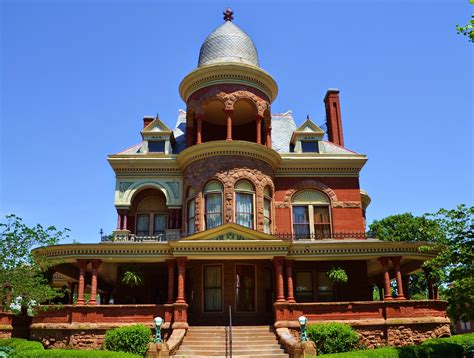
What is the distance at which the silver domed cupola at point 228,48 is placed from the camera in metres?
30.5

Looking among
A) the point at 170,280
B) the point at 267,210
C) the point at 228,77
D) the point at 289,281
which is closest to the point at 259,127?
the point at 228,77

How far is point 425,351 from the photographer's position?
1884 centimetres

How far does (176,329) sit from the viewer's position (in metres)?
21.7

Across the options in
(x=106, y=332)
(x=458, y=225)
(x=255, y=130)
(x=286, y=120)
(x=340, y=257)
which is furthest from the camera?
(x=286, y=120)

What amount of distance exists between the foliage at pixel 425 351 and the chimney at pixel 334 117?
16568 mm

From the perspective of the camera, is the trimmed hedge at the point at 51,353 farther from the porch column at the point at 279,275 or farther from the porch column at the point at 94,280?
the porch column at the point at 279,275

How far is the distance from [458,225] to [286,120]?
67.0 ft

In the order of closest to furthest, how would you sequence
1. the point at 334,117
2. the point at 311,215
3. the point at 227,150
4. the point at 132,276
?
1. the point at 132,276
2. the point at 227,150
3. the point at 311,215
4. the point at 334,117

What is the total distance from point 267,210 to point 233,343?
953cm

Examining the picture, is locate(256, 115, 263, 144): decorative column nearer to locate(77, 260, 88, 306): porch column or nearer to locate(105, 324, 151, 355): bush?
locate(77, 260, 88, 306): porch column

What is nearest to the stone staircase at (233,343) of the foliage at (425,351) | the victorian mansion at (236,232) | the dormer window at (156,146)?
the victorian mansion at (236,232)

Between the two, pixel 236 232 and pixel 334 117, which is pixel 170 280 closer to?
pixel 236 232

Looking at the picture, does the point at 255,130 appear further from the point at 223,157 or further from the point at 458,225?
the point at 458,225

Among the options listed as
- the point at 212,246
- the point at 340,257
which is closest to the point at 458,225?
the point at 340,257
